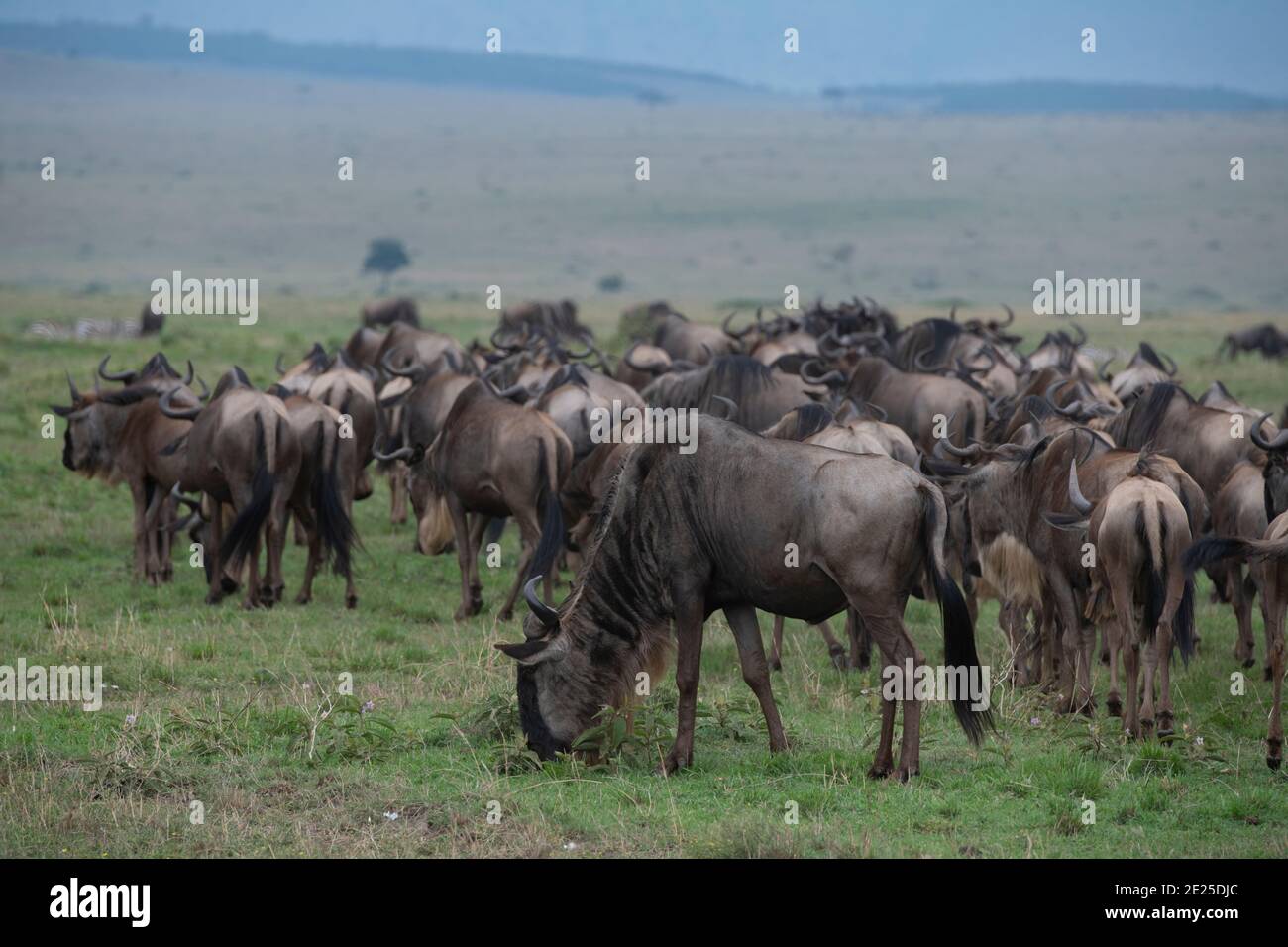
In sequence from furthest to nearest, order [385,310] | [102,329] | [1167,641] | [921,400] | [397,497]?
[385,310] < [102,329] < [397,497] < [921,400] < [1167,641]

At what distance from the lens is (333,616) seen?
11.6 meters

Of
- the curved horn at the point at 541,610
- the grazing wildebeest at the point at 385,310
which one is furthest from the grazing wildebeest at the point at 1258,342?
the curved horn at the point at 541,610

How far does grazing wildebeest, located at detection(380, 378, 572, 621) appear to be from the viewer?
38.0 ft

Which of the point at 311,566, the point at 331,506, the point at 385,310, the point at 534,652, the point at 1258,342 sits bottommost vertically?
the point at 311,566

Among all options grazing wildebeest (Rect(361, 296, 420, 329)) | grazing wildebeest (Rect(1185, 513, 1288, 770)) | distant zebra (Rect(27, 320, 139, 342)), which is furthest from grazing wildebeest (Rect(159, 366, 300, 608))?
grazing wildebeest (Rect(361, 296, 420, 329))

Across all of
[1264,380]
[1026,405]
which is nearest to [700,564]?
[1026,405]

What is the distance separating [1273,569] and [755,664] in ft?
8.59

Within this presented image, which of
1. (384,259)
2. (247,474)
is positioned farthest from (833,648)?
(384,259)

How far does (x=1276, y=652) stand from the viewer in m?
7.92

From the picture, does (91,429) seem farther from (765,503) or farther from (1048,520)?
(1048,520)

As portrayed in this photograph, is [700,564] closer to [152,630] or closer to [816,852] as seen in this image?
[816,852]
